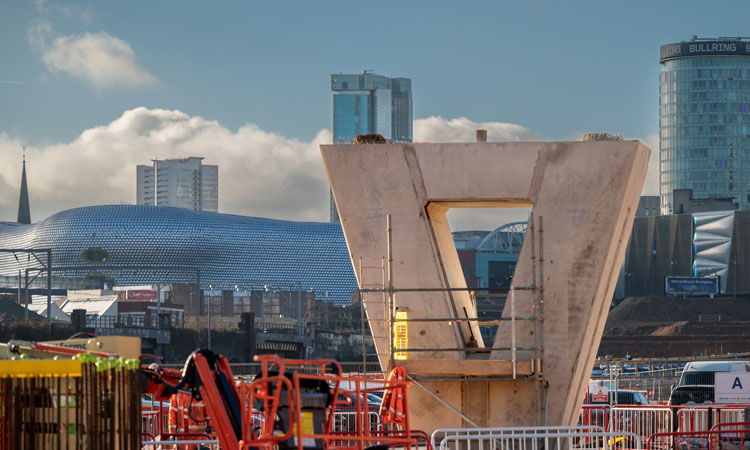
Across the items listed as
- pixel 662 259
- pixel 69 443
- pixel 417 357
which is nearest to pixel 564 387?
pixel 417 357

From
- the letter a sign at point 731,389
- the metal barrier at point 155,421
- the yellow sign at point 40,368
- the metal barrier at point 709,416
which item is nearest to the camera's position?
the yellow sign at point 40,368

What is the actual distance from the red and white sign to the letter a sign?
473 feet

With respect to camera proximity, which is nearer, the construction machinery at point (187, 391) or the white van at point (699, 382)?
the construction machinery at point (187, 391)

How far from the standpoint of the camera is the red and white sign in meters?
160

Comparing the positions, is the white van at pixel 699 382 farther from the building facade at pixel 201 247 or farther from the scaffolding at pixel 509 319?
the building facade at pixel 201 247

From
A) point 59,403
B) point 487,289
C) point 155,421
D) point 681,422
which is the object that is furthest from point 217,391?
point 681,422

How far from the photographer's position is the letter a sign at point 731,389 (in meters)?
19.4

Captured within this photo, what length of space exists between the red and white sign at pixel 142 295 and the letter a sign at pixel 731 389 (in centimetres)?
14407

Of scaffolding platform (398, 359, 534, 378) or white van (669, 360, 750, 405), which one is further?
white van (669, 360, 750, 405)

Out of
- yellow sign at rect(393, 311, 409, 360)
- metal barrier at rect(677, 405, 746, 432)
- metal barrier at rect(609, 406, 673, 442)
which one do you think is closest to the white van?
metal barrier at rect(609, 406, 673, 442)

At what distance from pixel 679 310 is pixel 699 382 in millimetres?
107131

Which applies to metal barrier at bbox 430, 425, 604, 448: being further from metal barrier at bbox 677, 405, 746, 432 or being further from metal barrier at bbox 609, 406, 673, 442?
metal barrier at bbox 609, 406, 673, 442

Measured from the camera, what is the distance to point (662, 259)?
461 ft

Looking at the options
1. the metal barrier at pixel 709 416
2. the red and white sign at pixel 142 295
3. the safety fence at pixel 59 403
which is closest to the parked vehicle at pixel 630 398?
the metal barrier at pixel 709 416
